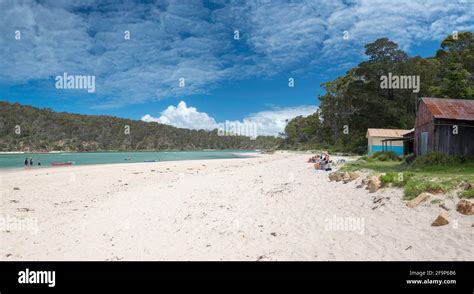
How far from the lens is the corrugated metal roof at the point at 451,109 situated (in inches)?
590

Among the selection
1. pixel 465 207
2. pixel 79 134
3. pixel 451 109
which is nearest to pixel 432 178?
pixel 465 207

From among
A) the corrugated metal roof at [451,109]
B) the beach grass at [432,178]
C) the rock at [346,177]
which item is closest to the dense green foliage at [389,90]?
the corrugated metal roof at [451,109]

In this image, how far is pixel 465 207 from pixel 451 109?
12.9 meters

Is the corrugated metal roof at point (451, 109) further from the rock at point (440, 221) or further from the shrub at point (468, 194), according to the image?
the rock at point (440, 221)

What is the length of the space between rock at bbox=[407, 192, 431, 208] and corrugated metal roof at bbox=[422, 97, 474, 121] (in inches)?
409

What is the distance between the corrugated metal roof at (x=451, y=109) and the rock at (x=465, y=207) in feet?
36.0

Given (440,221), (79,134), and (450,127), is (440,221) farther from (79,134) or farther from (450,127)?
(79,134)

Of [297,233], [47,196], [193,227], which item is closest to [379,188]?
[297,233]

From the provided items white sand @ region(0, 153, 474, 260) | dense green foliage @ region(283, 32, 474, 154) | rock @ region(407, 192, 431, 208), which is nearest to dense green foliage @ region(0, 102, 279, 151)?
dense green foliage @ region(283, 32, 474, 154)

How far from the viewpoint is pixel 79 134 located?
13075cm

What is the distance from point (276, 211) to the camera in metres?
8.38
